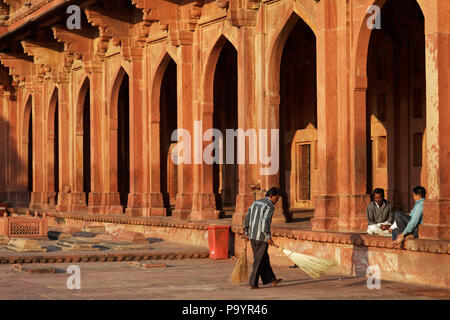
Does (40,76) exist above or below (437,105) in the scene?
above

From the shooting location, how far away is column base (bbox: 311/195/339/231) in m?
14.6

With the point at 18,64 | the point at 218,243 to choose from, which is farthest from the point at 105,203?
the point at 218,243

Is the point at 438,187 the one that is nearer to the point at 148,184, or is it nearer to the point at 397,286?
the point at 397,286

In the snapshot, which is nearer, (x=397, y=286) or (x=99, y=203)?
(x=397, y=286)

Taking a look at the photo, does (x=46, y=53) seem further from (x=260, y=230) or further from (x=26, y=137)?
(x=260, y=230)

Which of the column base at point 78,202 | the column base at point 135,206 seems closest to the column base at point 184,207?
the column base at point 135,206

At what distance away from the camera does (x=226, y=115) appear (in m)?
28.3

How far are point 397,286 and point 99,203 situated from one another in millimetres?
15104

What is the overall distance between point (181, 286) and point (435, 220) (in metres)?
3.35

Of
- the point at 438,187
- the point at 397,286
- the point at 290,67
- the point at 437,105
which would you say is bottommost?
the point at 397,286
